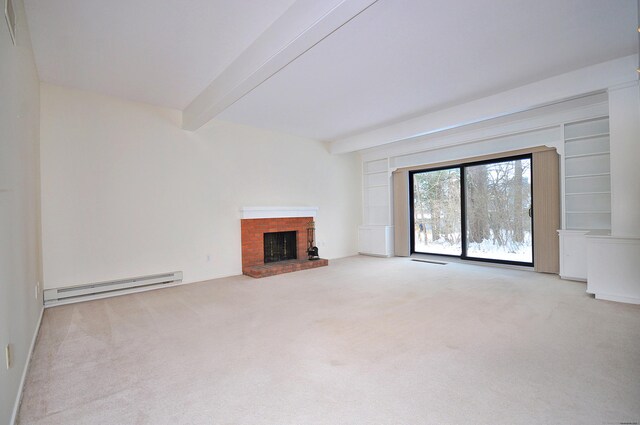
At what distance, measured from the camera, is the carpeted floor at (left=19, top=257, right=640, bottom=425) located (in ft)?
5.80

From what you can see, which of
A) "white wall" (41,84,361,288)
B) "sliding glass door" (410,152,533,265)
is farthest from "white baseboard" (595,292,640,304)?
"white wall" (41,84,361,288)

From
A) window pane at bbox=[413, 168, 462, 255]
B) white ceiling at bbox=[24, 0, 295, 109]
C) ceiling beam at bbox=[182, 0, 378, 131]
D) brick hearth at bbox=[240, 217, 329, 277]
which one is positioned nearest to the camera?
ceiling beam at bbox=[182, 0, 378, 131]

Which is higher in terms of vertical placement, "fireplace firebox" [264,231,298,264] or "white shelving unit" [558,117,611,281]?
"white shelving unit" [558,117,611,281]

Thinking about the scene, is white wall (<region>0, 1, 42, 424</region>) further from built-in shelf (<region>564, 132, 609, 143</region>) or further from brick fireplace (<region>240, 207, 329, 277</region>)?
built-in shelf (<region>564, 132, 609, 143</region>)

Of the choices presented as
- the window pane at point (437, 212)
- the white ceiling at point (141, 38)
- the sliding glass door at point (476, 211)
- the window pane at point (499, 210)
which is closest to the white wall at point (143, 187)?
the white ceiling at point (141, 38)

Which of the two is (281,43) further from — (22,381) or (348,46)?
(22,381)

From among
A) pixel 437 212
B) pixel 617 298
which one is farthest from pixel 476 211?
pixel 617 298

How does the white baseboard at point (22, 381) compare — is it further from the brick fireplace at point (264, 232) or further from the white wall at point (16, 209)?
the brick fireplace at point (264, 232)

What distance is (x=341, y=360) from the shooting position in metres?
2.35

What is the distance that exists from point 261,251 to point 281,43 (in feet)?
13.4

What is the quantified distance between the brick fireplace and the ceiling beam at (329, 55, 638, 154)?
255 centimetres

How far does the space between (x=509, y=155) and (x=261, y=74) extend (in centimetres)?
481

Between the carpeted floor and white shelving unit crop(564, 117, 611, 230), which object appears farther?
white shelving unit crop(564, 117, 611, 230)

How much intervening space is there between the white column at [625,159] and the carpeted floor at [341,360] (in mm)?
1020
